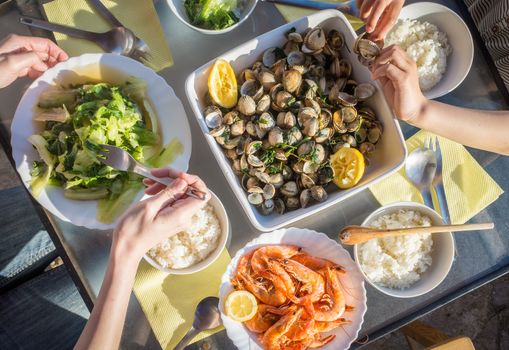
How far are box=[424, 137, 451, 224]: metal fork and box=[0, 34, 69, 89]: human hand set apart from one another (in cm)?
115

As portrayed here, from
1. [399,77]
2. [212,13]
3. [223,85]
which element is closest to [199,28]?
[212,13]

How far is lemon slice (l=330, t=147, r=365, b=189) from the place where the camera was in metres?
1.32

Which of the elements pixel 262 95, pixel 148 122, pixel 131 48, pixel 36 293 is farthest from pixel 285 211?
pixel 36 293

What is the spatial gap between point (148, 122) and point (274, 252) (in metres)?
0.53

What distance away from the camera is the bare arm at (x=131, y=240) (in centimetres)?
118

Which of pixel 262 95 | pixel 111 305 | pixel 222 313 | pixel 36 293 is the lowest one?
pixel 36 293

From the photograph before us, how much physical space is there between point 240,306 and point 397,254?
490 millimetres

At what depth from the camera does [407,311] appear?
155 centimetres

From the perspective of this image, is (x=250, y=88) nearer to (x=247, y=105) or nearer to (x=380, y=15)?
(x=247, y=105)

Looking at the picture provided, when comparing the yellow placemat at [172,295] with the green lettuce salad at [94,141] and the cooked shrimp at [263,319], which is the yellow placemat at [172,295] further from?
the green lettuce salad at [94,141]

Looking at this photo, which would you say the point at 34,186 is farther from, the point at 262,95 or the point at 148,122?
the point at 262,95

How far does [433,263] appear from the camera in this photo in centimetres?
149

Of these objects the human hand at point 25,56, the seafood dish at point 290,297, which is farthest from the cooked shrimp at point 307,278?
the human hand at point 25,56

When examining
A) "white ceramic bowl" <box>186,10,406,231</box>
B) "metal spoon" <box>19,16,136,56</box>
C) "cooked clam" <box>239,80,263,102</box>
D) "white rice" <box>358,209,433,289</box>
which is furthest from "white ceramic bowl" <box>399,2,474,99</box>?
"metal spoon" <box>19,16,136,56</box>
